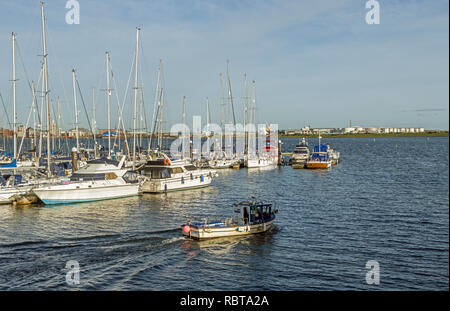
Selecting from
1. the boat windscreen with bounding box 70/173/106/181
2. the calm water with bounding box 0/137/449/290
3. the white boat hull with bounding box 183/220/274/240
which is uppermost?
the boat windscreen with bounding box 70/173/106/181

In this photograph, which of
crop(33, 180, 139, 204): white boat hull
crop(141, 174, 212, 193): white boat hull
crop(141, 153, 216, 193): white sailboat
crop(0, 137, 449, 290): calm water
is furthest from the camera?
crop(141, 153, 216, 193): white sailboat

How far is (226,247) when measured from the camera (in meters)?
28.7

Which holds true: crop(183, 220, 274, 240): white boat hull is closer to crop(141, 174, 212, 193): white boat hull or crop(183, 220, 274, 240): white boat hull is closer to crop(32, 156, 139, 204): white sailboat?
crop(32, 156, 139, 204): white sailboat

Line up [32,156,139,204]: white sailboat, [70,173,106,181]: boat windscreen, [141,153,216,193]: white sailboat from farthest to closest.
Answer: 1. [141,153,216,193]: white sailboat
2. [70,173,106,181]: boat windscreen
3. [32,156,139,204]: white sailboat

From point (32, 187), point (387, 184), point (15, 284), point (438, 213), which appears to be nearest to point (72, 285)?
point (15, 284)

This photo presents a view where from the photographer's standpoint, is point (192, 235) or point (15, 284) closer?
point (15, 284)

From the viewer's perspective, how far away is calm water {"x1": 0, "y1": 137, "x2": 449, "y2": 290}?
2275cm

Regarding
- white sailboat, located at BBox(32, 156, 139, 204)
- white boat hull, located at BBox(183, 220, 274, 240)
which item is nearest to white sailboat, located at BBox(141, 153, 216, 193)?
white sailboat, located at BBox(32, 156, 139, 204)

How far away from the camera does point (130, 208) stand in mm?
42844

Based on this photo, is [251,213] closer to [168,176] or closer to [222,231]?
[222,231]

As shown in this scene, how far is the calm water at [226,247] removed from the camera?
22.8 meters

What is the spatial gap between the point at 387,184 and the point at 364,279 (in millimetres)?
41879

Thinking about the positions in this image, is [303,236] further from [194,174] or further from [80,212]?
[194,174]

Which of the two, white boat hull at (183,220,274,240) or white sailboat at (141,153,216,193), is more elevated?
white sailboat at (141,153,216,193)
